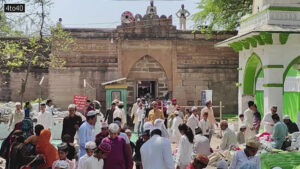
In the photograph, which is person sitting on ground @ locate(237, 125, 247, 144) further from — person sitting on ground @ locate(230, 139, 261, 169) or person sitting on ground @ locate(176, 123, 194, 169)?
person sitting on ground @ locate(230, 139, 261, 169)

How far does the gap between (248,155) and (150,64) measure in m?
17.2

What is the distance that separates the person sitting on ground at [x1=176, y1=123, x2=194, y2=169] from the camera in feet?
24.2

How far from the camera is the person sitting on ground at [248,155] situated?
19.1ft

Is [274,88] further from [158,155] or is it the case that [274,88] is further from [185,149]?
[158,155]

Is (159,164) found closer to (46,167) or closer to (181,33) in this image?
(46,167)

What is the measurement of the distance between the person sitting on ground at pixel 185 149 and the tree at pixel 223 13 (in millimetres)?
17965

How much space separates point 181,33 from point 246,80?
7552 millimetres

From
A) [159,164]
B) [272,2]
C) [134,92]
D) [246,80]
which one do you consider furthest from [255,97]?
[159,164]

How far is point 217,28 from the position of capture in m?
24.7

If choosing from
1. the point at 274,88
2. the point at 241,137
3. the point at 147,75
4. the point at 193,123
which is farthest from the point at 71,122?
the point at 147,75

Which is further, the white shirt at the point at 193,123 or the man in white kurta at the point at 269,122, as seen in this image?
the man in white kurta at the point at 269,122

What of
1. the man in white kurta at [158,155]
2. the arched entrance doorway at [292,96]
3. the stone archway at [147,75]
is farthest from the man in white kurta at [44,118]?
the stone archway at [147,75]

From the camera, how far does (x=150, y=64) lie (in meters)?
23.0

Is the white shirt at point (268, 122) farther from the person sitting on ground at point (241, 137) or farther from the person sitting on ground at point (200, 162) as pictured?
the person sitting on ground at point (200, 162)
